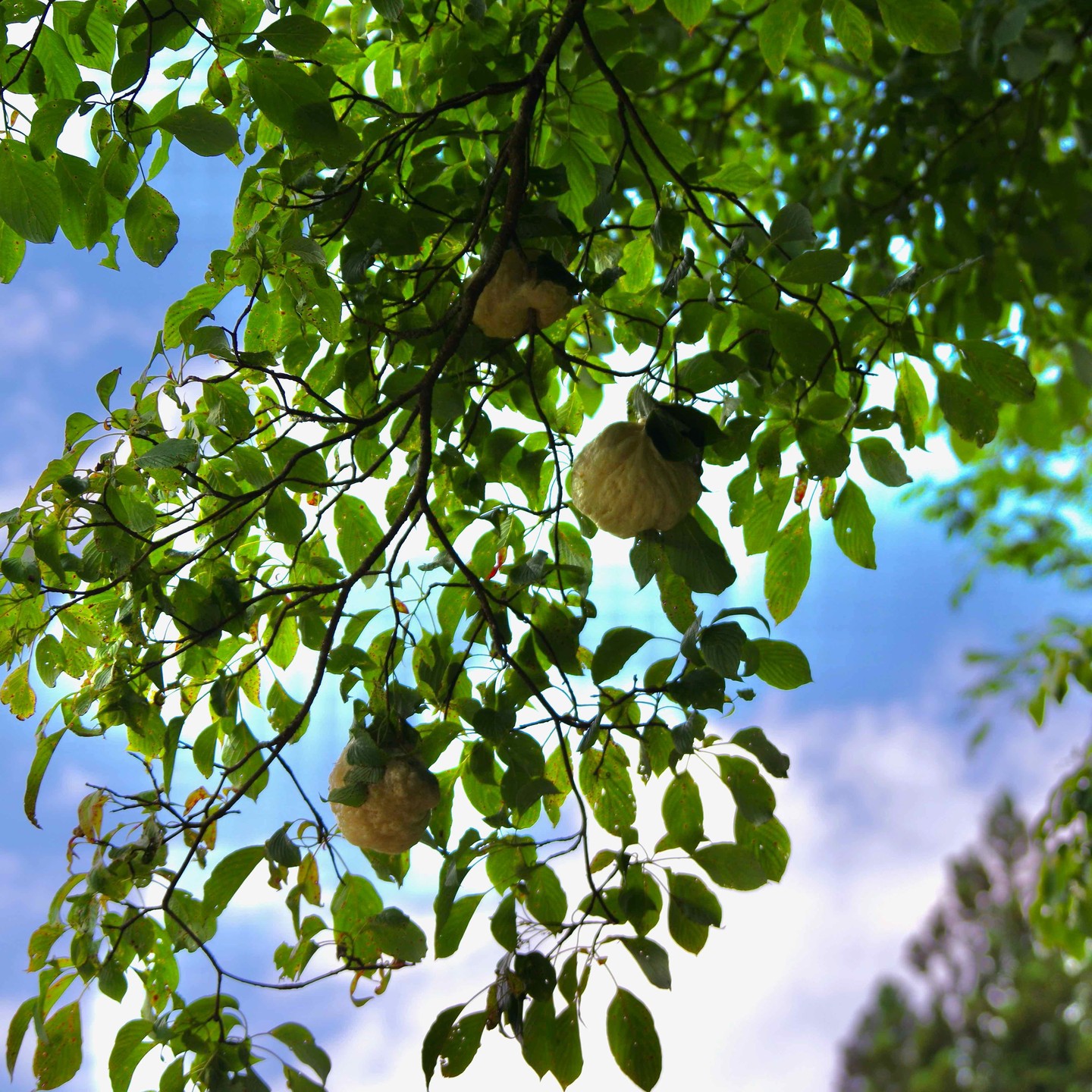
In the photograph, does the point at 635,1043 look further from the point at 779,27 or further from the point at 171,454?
the point at 779,27

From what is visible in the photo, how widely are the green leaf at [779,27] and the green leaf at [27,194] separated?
2.61ft

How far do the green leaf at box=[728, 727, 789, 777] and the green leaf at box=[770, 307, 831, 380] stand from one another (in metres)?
0.34

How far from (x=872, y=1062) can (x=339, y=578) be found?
15.7 metres

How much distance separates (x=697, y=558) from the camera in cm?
102

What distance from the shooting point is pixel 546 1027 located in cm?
95

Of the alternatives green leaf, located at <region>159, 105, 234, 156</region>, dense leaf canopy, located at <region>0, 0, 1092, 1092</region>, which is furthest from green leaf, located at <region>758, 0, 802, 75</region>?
green leaf, located at <region>159, 105, 234, 156</region>

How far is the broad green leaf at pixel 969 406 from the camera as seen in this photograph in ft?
3.69

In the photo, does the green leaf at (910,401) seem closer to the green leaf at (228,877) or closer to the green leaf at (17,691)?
the green leaf at (228,877)

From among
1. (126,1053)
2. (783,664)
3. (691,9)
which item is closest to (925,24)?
(691,9)

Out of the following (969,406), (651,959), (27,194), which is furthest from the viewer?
(969,406)

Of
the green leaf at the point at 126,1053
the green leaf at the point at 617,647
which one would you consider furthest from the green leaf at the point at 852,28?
the green leaf at the point at 126,1053

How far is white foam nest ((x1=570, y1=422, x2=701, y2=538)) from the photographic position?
994 mm

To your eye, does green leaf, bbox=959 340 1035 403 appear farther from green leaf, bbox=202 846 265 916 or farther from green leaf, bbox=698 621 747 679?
green leaf, bbox=202 846 265 916

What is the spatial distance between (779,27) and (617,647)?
29.6 inches
